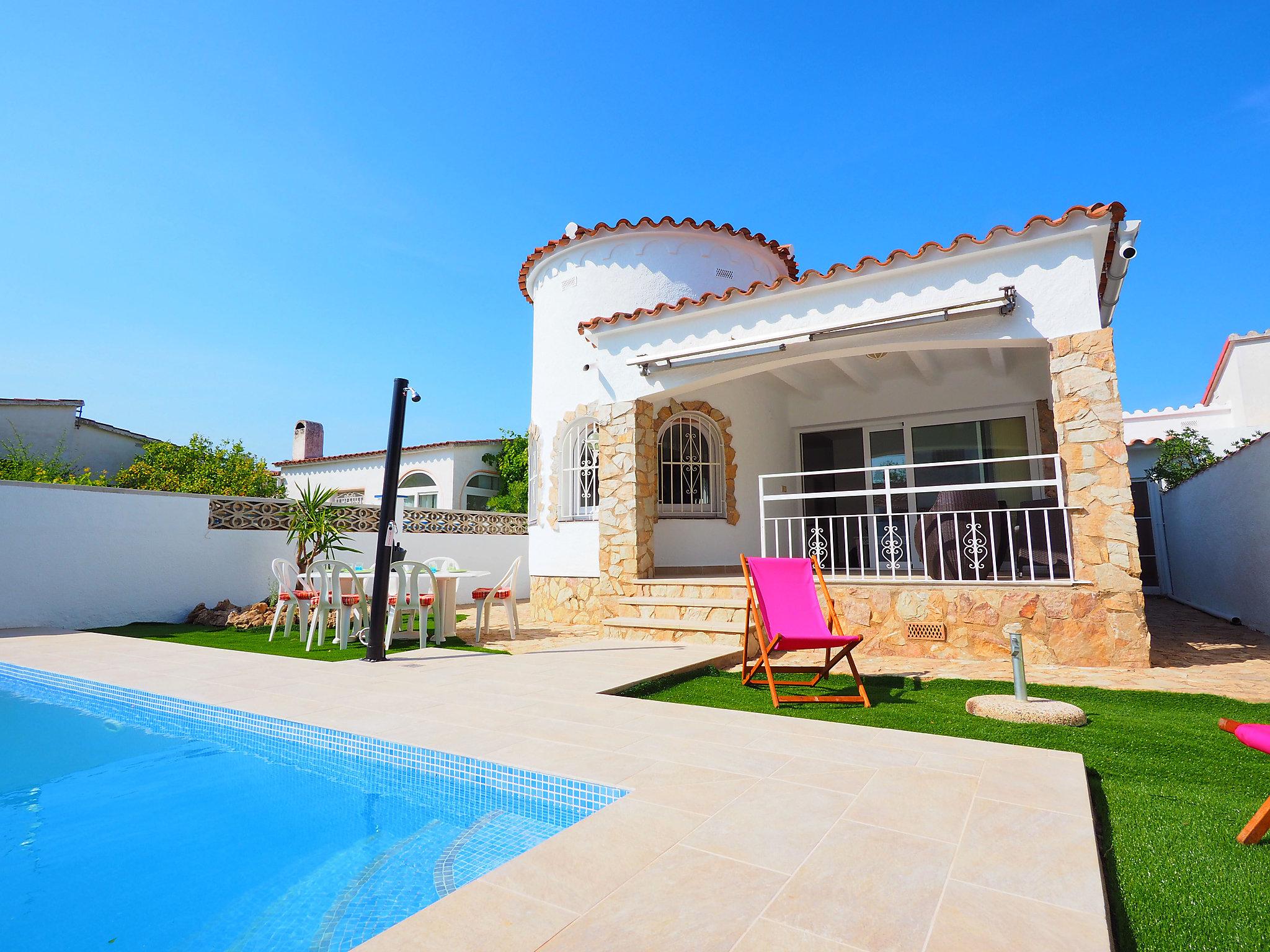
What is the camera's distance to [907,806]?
276 centimetres

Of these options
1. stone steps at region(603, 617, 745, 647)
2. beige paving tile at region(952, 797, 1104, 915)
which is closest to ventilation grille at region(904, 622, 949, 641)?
stone steps at region(603, 617, 745, 647)

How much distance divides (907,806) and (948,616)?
15.2ft

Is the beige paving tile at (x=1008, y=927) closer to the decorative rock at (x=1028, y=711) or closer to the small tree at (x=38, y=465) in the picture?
the decorative rock at (x=1028, y=711)

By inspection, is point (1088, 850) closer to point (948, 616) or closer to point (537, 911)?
point (537, 911)

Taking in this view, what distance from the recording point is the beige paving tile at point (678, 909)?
5.80 ft

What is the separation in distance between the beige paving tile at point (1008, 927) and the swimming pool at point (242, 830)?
1485 mm

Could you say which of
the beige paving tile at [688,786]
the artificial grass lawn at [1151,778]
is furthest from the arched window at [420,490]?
the beige paving tile at [688,786]

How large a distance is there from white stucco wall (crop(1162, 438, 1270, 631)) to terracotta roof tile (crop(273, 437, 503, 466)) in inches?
607

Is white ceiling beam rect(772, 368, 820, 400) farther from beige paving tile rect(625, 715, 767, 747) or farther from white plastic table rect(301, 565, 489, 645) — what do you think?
beige paving tile rect(625, 715, 767, 747)

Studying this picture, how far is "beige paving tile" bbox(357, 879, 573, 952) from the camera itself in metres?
1.75

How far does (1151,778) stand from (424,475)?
18136 millimetres

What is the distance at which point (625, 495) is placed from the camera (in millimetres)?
9148

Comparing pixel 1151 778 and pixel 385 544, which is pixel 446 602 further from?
pixel 1151 778

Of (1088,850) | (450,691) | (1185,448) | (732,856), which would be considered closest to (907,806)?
(1088,850)
